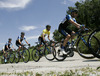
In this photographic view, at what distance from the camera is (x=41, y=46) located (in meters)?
10.8

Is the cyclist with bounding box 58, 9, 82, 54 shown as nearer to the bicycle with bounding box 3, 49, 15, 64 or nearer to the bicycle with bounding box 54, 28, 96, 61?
the bicycle with bounding box 54, 28, 96, 61

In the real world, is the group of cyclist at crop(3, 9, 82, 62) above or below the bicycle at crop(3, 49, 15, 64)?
above

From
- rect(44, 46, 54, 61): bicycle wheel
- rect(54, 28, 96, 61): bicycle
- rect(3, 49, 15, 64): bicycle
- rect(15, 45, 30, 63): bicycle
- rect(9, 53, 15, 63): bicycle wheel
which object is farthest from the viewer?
rect(3, 49, 15, 64): bicycle

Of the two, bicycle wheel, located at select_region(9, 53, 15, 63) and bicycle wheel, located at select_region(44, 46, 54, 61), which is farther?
bicycle wheel, located at select_region(9, 53, 15, 63)

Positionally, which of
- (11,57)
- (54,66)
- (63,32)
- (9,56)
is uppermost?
(63,32)

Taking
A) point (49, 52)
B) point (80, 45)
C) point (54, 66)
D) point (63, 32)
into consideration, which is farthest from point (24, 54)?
point (54, 66)

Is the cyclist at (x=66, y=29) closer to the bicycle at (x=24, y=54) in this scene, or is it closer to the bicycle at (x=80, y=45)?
the bicycle at (x=80, y=45)

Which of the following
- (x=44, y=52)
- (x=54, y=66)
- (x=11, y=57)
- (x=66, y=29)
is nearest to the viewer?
(x=54, y=66)

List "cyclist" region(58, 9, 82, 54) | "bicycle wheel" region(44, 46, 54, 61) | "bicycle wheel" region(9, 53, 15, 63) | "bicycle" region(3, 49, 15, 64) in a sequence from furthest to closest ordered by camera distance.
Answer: "bicycle" region(3, 49, 15, 64) → "bicycle wheel" region(9, 53, 15, 63) → "bicycle wheel" region(44, 46, 54, 61) → "cyclist" region(58, 9, 82, 54)

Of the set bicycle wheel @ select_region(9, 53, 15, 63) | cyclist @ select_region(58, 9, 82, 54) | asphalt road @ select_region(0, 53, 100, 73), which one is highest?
cyclist @ select_region(58, 9, 82, 54)

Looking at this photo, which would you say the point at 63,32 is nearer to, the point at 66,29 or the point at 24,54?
the point at 66,29

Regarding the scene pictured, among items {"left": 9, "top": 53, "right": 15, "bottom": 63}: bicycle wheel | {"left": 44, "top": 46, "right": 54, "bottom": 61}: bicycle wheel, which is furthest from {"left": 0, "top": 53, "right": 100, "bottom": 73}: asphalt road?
{"left": 9, "top": 53, "right": 15, "bottom": 63}: bicycle wheel

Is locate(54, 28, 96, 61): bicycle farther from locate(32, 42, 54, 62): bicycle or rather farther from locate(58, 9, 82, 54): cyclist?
locate(32, 42, 54, 62): bicycle

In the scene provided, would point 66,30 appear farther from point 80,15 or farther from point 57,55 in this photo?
point 80,15
